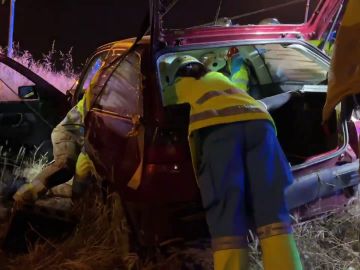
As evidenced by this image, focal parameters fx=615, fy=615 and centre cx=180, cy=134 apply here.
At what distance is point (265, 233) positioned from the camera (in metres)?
3.08

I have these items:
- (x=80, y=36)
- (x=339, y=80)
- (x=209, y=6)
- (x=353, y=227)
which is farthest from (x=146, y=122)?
(x=209, y=6)

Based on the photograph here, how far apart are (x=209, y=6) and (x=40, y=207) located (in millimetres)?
15773

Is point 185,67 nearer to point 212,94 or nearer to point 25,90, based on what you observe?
point 212,94

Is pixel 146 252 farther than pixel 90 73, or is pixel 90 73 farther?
pixel 90 73

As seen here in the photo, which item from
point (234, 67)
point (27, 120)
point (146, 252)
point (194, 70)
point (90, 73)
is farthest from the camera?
point (27, 120)

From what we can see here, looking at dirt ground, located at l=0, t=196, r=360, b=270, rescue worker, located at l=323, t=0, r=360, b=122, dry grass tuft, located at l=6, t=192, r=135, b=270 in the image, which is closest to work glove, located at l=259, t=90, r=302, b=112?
dirt ground, located at l=0, t=196, r=360, b=270

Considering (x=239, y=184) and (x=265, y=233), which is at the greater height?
(x=239, y=184)

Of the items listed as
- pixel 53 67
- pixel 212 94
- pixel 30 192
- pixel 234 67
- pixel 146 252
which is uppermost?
pixel 53 67

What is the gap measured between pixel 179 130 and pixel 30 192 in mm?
1611

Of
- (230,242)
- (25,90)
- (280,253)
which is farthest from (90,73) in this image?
(280,253)

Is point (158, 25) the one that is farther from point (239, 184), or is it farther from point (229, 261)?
point (229, 261)

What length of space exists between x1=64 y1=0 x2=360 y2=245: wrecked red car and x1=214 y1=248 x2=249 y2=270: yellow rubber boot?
0.41 metres

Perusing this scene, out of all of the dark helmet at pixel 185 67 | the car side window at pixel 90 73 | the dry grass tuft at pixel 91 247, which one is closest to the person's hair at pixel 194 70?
the dark helmet at pixel 185 67

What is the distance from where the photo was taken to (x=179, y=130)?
11.5ft
